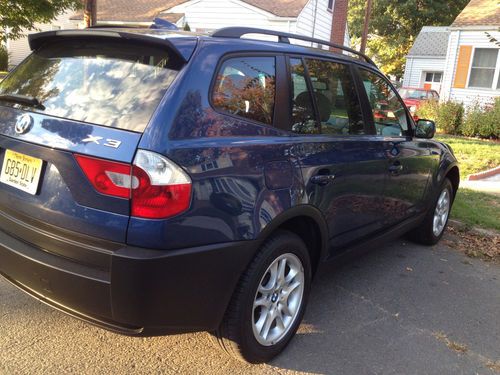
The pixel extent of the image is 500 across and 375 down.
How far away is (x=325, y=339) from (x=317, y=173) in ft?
3.58

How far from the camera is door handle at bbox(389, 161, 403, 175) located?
391cm

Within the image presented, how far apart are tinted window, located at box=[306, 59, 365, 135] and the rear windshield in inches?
46.6

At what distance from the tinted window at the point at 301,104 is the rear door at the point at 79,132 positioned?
877 millimetres

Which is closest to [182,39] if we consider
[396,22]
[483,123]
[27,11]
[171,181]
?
[171,181]

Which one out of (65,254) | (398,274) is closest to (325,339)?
(398,274)

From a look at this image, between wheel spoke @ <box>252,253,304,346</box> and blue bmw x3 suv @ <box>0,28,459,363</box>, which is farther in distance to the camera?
wheel spoke @ <box>252,253,304,346</box>

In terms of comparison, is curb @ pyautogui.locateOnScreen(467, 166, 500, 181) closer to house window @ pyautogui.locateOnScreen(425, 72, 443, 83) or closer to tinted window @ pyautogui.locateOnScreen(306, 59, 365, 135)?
tinted window @ pyautogui.locateOnScreen(306, 59, 365, 135)

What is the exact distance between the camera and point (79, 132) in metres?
2.37

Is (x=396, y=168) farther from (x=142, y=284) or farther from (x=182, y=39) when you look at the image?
(x=142, y=284)

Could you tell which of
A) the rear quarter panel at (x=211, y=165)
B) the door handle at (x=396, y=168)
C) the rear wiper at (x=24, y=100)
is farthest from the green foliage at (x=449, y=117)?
the rear wiper at (x=24, y=100)

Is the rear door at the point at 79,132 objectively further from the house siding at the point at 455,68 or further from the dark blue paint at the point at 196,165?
the house siding at the point at 455,68

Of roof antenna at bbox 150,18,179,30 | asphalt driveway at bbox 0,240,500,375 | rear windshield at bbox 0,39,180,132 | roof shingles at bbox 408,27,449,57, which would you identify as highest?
roof shingles at bbox 408,27,449,57

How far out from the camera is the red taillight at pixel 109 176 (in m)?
2.22

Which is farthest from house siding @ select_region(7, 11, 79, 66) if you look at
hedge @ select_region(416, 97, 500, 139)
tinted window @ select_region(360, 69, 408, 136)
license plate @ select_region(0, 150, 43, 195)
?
license plate @ select_region(0, 150, 43, 195)
